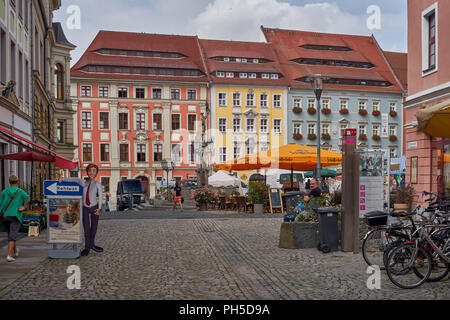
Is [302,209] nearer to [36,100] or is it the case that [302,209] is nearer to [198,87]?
[36,100]

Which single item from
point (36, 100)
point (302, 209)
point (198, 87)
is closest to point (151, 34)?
point (198, 87)

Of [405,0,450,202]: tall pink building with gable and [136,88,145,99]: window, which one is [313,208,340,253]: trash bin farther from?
[136,88,145,99]: window

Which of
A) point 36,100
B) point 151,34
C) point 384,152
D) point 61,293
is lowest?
point 61,293

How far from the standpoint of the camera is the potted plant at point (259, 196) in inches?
914

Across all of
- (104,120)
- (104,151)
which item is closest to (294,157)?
(104,120)

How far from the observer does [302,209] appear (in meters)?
12.5

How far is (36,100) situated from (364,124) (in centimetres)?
4788

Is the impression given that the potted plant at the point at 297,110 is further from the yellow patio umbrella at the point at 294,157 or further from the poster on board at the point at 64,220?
the poster on board at the point at 64,220

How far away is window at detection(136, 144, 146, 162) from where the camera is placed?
205ft

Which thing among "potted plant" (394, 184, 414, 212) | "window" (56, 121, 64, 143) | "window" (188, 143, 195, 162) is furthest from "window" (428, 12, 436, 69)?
"window" (188, 143, 195, 162)

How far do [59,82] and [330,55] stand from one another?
41.0m

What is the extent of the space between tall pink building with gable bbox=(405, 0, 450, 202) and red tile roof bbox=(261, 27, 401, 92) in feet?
143

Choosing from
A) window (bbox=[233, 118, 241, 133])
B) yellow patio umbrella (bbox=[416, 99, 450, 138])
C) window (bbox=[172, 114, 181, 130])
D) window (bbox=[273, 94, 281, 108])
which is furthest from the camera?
window (bbox=[273, 94, 281, 108])
